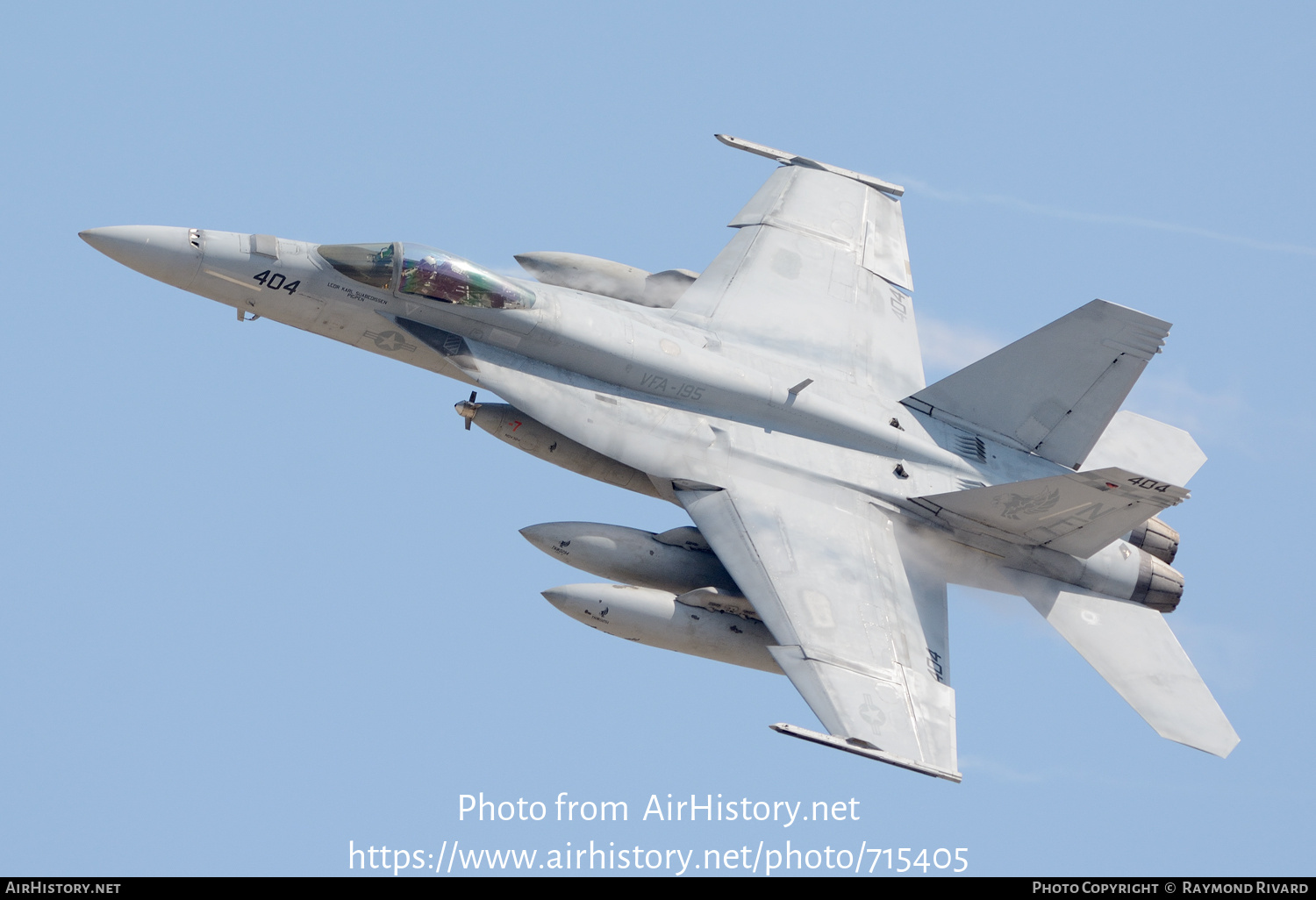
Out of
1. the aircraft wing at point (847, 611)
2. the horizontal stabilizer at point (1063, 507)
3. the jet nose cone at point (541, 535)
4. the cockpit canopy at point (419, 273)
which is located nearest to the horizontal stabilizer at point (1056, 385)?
the horizontal stabilizer at point (1063, 507)

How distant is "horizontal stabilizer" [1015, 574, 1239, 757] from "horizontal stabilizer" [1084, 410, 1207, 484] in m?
2.25

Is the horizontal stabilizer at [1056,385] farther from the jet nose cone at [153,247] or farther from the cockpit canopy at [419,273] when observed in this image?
the jet nose cone at [153,247]

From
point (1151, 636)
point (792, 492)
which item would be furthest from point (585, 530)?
point (1151, 636)

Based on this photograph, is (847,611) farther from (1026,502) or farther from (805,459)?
(1026,502)

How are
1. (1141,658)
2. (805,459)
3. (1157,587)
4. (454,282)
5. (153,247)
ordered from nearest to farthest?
1. (153,247)
2. (454,282)
3. (1141,658)
4. (805,459)
5. (1157,587)

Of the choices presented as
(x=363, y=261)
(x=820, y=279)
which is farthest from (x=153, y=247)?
(x=820, y=279)

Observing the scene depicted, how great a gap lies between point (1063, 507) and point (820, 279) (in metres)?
5.64

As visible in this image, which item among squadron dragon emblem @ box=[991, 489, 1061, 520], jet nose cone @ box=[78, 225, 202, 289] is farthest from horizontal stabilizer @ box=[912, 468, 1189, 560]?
jet nose cone @ box=[78, 225, 202, 289]

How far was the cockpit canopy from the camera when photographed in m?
22.1

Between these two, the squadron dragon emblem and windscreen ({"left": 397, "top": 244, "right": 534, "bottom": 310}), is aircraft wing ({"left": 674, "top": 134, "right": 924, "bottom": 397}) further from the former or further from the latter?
windscreen ({"left": 397, "top": 244, "right": 534, "bottom": 310})

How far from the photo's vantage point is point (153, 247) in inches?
849

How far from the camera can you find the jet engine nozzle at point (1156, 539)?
963 inches

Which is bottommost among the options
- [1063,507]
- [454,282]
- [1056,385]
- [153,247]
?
[1063,507]

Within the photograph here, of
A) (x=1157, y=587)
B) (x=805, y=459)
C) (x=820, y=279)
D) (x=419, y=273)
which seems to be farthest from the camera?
(x=820, y=279)
